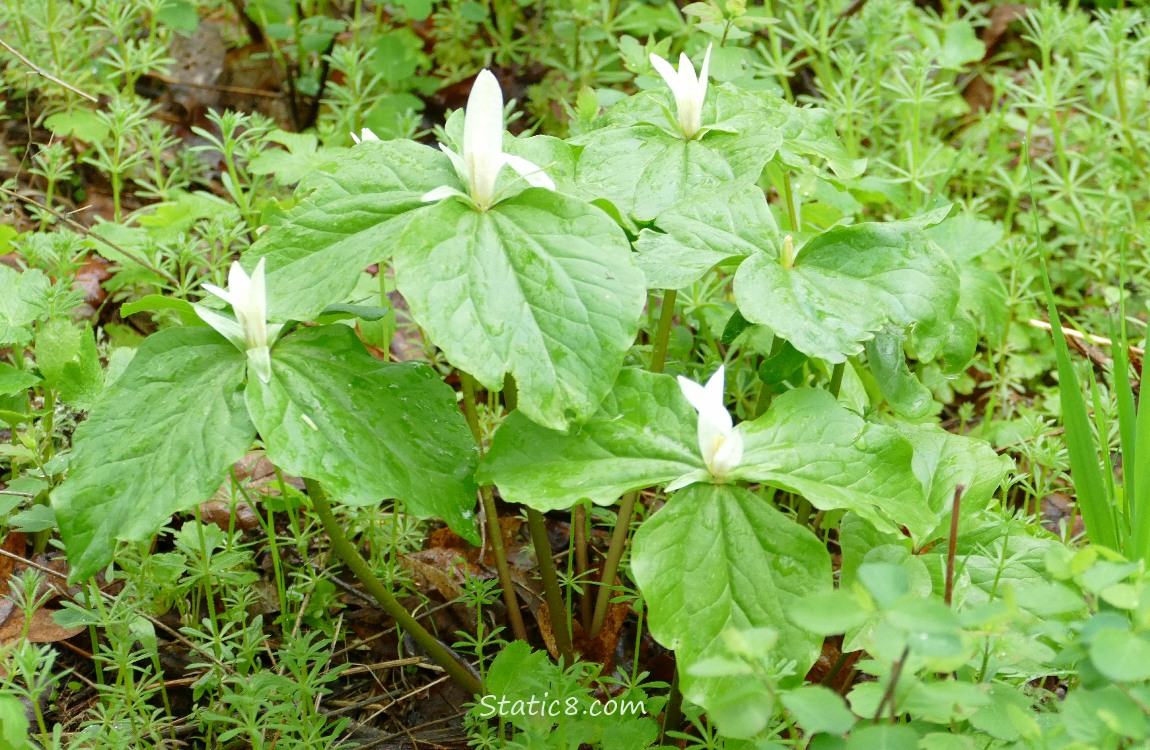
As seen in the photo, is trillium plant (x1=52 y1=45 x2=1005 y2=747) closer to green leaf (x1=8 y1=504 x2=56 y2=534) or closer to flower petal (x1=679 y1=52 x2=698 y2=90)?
flower petal (x1=679 y1=52 x2=698 y2=90)

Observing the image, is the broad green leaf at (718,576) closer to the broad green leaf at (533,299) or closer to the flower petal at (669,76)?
the broad green leaf at (533,299)

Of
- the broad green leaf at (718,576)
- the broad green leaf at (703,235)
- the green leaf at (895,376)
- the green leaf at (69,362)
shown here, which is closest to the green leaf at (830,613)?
the broad green leaf at (718,576)

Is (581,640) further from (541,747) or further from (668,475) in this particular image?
(668,475)

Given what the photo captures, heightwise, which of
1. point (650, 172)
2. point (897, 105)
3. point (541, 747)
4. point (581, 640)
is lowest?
point (581, 640)

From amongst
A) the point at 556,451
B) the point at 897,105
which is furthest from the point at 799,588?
the point at 897,105

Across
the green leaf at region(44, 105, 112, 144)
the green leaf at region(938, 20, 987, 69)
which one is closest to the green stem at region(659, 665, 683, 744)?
the green leaf at region(44, 105, 112, 144)
